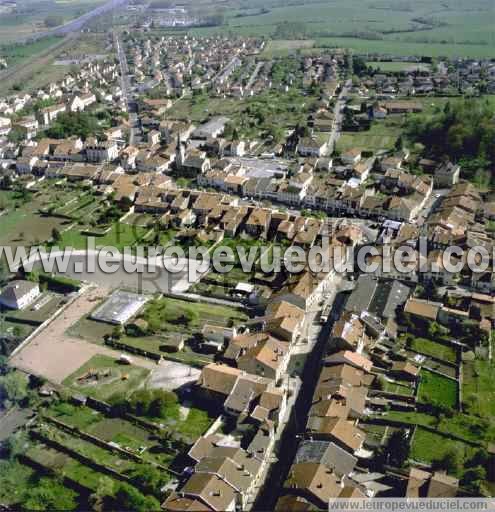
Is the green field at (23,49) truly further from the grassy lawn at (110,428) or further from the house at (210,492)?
the house at (210,492)

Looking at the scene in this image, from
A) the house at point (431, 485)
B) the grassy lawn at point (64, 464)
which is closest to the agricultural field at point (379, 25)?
the house at point (431, 485)

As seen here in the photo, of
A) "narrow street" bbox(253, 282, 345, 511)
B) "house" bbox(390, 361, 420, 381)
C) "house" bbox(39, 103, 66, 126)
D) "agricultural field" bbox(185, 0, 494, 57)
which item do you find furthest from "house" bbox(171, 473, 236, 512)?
Answer: "agricultural field" bbox(185, 0, 494, 57)

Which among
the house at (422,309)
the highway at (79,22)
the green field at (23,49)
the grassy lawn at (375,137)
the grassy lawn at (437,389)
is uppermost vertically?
the highway at (79,22)

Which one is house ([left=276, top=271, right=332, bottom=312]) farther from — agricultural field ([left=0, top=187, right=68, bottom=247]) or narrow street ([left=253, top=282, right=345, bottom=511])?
agricultural field ([left=0, top=187, right=68, bottom=247])

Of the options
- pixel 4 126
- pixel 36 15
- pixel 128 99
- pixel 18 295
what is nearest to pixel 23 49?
pixel 128 99

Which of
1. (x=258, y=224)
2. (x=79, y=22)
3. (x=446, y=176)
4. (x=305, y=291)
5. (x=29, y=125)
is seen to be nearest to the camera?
(x=305, y=291)

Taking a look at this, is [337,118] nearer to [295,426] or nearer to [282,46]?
[295,426]

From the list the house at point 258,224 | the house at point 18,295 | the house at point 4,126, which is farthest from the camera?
the house at point 4,126

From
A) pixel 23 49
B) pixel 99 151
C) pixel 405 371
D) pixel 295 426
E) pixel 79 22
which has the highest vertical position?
pixel 79 22
